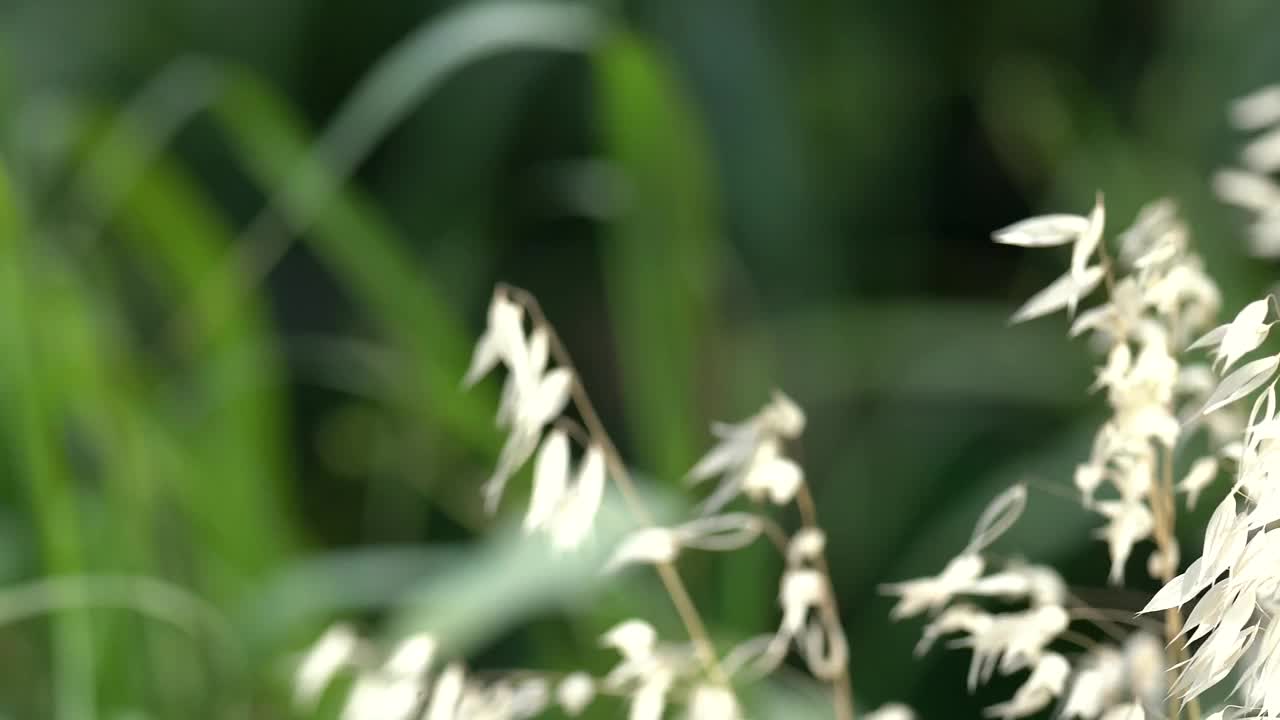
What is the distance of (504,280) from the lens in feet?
4.93

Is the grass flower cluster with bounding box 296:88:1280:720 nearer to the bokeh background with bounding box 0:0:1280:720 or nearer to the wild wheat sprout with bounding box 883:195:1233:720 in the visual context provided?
the wild wheat sprout with bounding box 883:195:1233:720

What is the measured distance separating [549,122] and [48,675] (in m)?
0.85

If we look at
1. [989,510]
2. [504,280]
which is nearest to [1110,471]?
[989,510]

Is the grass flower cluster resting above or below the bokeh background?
below

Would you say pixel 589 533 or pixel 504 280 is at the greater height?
pixel 504 280

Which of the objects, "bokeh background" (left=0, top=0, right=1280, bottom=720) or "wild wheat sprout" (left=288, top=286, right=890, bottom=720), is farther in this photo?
"bokeh background" (left=0, top=0, right=1280, bottom=720)

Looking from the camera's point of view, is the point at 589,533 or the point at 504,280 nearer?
the point at 589,533

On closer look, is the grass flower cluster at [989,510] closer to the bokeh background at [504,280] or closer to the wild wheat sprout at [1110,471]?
the wild wheat sprout at [1110,471]

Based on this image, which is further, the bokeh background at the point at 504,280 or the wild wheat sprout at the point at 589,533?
the bokeh background at the point at 504,280

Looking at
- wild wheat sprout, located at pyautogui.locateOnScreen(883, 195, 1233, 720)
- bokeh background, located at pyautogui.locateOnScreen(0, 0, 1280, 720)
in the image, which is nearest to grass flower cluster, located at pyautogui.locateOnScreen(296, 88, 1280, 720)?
wild wheat sprout, located at pyautogui.locateOnScreen(883, 195, 1233, 720)

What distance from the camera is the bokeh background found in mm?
804

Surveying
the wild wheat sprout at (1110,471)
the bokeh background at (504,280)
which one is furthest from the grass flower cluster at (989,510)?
the bokeh background at (504,280)

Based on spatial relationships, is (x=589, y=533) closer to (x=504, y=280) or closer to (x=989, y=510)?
(x=989, y=510)

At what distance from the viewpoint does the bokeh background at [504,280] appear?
0.80 m
